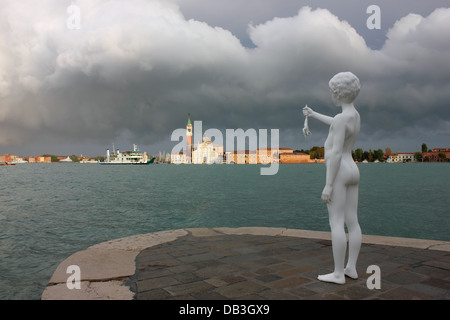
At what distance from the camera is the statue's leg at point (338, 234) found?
12.6ft

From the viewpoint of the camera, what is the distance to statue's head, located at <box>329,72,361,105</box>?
12.8 ft

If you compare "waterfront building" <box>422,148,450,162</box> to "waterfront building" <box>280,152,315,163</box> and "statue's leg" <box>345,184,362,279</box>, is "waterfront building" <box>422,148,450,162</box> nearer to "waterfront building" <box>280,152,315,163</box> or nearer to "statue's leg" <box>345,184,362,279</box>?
"waterfront building" <box>280,152,315,163</box>

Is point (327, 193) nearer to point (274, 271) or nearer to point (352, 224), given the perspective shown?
point (352, 224)

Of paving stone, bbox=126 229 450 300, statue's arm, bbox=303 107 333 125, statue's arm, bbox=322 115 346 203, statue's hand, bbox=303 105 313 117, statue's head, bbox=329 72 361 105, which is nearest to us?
paving stone, bbox=126 229 450 300

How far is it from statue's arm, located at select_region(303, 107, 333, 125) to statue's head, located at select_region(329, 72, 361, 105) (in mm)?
276

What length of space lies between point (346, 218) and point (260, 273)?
1256 millimetres

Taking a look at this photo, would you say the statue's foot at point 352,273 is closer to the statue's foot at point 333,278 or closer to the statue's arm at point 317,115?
the statue's foot at point 333,278

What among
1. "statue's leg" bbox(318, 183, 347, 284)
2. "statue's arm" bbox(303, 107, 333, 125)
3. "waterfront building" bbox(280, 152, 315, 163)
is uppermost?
"waterfront building" bbox(280, 152, 315, 163)

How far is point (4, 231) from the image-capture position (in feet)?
43.4

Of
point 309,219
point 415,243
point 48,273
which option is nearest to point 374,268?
point 415,243

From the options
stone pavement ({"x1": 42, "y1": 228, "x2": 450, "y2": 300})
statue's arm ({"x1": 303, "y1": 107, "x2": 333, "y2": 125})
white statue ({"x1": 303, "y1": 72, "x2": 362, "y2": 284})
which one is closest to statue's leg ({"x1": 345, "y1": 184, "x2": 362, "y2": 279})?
white statue ({"x1": 303, "y1": 72, "x2": 362, "y2": 284})
